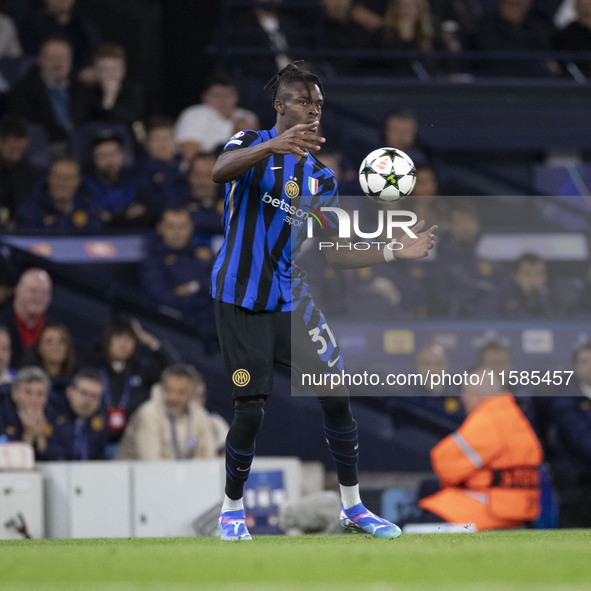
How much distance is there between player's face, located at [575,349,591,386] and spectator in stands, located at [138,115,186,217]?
3.82m

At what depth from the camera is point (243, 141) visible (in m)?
5.69

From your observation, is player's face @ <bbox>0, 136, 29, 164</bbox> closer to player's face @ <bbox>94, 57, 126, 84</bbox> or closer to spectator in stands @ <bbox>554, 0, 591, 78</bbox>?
player's face @ <bbox>94, 57, 126, 84</bbox>

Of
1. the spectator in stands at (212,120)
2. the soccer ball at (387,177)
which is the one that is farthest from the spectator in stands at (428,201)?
the soccer ball at (387,177)

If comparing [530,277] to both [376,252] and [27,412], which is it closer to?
[27,412]

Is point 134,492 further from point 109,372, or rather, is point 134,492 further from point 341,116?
point 341,116

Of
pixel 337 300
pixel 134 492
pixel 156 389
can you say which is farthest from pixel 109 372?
pixel 337 300

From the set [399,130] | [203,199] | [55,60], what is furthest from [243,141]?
[55,60]

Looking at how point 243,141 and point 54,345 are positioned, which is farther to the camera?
point 54,345

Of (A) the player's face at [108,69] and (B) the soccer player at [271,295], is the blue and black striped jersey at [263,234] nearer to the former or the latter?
(B) the soccer player at [271,295]

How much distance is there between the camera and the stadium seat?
11.4 m

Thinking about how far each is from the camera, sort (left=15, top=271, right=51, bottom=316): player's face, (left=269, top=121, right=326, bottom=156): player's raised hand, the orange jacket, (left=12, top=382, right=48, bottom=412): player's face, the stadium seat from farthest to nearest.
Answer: the stadium seat → (left=15, top=271, right=51, bottom=316): player's face → (left=12, top=382, right=48, bottom=412): player's face → the orange jacket → (left=269, top=121, right=326, bottom=156): player's raised hand

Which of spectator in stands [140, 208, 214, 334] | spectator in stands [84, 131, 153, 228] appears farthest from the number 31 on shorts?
spectator in stands [84, 131, 153, 228]

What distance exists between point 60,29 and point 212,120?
7.49 ft

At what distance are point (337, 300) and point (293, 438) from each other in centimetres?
120
